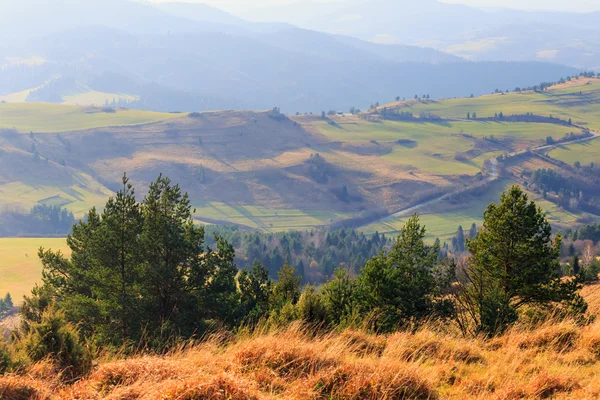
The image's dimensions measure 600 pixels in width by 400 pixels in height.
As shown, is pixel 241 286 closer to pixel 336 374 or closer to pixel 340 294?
pixel 340 294

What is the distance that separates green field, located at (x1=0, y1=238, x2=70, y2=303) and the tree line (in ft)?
333

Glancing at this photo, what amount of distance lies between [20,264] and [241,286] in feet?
486

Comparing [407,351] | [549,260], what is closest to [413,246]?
[549,260]

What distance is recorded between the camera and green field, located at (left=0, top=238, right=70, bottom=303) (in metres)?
139

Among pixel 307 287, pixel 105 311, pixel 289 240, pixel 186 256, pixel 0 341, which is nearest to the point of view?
pixel 0 341

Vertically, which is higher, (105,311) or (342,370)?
(342,370)

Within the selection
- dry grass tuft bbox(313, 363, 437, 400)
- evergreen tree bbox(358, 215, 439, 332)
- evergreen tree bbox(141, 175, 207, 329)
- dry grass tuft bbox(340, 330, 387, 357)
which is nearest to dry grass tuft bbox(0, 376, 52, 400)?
dry grass tuft bbox(313, 363, 437, 400)

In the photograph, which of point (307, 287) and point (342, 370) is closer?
point (342, 370)

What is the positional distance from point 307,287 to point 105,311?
14.3 metres

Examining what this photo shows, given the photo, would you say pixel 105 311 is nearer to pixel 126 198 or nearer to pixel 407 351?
pixel 126 198

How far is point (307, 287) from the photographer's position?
62.1 ft

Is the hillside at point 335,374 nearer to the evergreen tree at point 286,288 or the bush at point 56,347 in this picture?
the bush at point 56,347

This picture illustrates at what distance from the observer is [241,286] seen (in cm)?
3522

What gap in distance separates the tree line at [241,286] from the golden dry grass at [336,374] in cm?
249
